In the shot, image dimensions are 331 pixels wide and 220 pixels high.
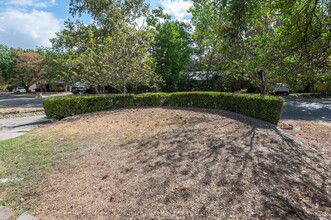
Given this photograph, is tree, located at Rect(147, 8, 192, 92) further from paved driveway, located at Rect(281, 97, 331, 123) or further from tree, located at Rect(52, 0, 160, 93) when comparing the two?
paved driveway, located at Rect(281, 97, 331, 123)

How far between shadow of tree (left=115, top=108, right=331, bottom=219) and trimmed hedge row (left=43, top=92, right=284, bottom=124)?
79.0 inches

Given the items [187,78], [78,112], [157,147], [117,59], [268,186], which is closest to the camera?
[268,186]

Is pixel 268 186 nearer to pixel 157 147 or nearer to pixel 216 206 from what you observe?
pixel 216 206

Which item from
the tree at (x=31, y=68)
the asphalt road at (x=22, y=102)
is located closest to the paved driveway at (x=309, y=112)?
the asphalt road at (x=22, y=102)

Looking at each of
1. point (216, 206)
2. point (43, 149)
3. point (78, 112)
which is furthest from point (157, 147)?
point (78, 112)

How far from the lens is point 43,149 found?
16.8 feet

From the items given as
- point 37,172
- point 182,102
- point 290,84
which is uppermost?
point 290,84

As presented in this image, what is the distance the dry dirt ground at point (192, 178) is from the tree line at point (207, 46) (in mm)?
1770

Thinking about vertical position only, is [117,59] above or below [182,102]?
above

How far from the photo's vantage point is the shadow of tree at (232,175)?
254 centimetres

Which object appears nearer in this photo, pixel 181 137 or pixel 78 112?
pixel 181 137

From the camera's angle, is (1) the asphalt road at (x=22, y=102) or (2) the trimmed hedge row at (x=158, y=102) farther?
(1) the asphalt road at (x=22, y=102)

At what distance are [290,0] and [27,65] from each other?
115ft

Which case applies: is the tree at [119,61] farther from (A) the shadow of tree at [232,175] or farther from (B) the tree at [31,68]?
(B) the tree at [31,68]
